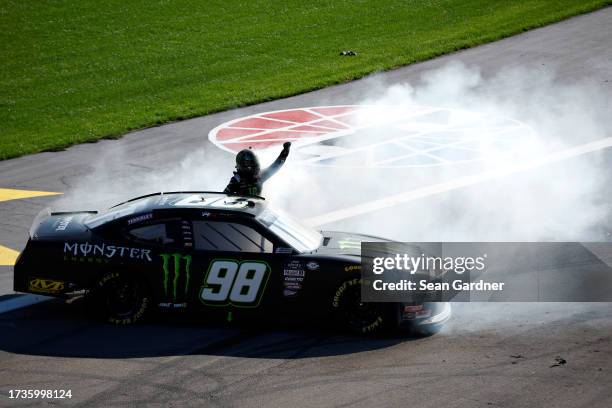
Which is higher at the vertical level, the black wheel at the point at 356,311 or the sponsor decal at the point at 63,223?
the sponsor decal at the point at 63,223

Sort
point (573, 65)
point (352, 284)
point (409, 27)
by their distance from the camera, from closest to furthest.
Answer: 1. point (352, 284)
2. point (573, 65)
3. point (409, 27)

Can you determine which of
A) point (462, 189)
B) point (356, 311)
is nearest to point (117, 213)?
point (356, 311)

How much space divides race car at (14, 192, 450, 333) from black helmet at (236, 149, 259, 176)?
4.25 ft

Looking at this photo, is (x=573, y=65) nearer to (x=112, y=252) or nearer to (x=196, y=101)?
(x=196, y=101)

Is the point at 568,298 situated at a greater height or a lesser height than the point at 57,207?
lesser

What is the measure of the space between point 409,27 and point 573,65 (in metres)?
6.05

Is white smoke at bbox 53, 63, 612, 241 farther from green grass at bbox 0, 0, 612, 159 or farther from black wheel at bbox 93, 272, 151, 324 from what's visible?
black wheel at bbox 93, 272, 151, 324

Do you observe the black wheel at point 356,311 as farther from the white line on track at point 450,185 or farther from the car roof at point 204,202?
the white line on track at point 450,185

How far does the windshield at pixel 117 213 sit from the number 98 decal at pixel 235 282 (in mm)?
1169

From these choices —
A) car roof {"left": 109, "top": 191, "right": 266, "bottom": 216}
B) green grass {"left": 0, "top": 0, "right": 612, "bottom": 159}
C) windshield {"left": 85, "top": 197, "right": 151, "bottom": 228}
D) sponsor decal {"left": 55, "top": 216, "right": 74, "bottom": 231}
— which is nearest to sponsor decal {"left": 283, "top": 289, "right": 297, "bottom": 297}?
car roof {"left": 109, "top": 191, "right": 266, "bottom": 216}

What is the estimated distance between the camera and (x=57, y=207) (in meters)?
15.7

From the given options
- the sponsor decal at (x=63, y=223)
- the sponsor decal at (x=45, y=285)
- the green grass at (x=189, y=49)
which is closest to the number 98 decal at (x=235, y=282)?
the sponsor decal at (x=45, y=285)

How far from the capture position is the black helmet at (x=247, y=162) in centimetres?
1205

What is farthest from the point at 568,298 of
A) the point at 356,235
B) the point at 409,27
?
the point at 409,27
